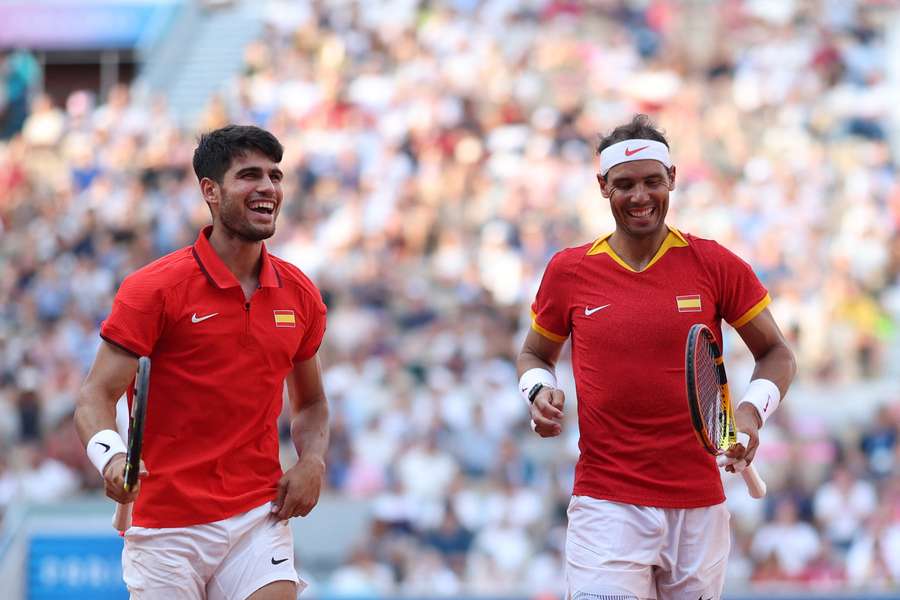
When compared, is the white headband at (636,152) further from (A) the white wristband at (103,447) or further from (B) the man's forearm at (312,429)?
(A) the white wristband at (103,447)

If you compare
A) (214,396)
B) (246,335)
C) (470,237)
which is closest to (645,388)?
(246,335)

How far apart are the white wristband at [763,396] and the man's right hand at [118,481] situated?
227 centimetres

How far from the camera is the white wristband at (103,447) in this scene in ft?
Answer: 16.7

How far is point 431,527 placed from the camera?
13.6 meters

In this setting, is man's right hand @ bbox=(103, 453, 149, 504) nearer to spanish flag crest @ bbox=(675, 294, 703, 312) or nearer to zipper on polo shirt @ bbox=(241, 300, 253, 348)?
zipper on polo shirt @ bbox=(241, 300, 253, 348)

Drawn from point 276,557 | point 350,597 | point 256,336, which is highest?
point 256,336

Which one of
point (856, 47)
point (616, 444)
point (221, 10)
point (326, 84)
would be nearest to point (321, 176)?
point (326, 84)

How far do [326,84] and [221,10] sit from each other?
734 centimetres

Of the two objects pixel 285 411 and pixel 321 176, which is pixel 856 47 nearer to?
pixel 321 176

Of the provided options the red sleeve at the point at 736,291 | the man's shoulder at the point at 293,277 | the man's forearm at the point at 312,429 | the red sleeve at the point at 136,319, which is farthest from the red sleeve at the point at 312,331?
the red sleeve at the point at 736,291

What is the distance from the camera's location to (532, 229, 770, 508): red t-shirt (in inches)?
223

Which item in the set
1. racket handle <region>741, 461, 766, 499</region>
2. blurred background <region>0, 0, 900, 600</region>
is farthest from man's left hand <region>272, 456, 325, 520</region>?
blurred background <region>0, 0, 900, 600</region>

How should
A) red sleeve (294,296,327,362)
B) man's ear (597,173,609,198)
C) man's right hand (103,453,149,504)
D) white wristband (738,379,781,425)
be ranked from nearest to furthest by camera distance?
man's right hand (103,453,149,504) < white wristband (738,379,781,425) < red sleeve (294,296,327,362) < man's ear (597,173,609,198)

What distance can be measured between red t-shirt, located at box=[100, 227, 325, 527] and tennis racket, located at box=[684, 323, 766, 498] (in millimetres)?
1525
